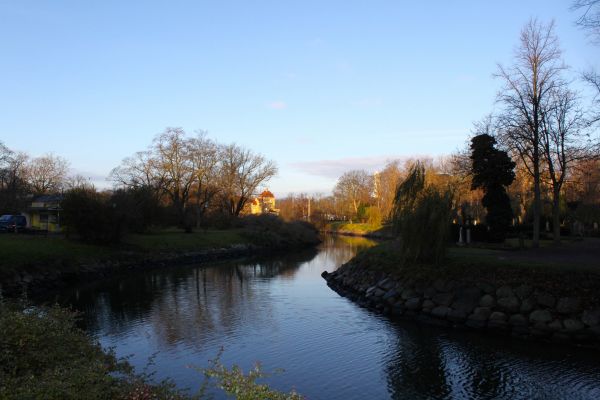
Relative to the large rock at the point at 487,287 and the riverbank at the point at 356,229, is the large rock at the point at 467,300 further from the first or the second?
the riverbank at the point at 356,229

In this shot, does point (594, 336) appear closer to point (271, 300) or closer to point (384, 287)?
point (384, 287)

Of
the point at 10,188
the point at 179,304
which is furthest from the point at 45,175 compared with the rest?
the point at 179,304

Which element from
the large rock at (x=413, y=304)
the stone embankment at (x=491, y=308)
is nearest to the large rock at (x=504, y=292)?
the stone embankment at (x=491, y=308)

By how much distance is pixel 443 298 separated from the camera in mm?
18641

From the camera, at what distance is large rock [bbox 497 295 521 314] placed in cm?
1630

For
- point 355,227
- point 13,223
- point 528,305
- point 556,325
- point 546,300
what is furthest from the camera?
point 355,227

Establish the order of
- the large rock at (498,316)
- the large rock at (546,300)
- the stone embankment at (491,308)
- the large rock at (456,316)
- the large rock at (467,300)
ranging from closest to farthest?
the stone embankment at (491,308), the large rock at (546,300), the large rock at (498,316), the large rock at (456,316), the large rock at (467,300)

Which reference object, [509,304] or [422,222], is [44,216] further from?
[509,304]

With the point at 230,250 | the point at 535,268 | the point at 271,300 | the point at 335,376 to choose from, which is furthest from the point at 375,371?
the point at 230,250

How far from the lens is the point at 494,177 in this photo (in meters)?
30.2

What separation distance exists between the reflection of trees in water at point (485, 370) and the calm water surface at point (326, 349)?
25 millimetres

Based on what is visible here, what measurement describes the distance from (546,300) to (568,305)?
679 mm

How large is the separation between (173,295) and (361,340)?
1187 cm

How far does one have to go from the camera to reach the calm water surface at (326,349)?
11289 mm
